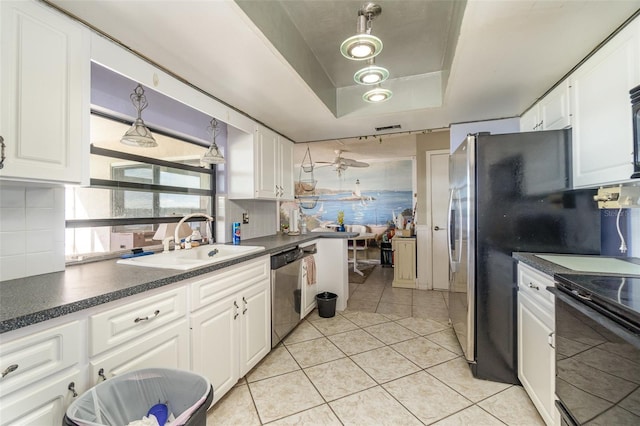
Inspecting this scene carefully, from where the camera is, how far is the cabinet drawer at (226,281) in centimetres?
157

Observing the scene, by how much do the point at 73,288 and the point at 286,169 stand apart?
2.49 meters

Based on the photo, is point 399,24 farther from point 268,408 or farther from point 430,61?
point 268,408

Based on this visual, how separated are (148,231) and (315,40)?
6.45 ft

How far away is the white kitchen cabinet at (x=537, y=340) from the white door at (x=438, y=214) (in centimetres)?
241

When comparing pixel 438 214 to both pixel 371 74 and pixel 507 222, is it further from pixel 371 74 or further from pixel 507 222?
pixel 371 74

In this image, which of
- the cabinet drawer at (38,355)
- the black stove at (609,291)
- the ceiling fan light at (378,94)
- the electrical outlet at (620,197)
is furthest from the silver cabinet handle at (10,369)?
the electrical outlet at (620,197)

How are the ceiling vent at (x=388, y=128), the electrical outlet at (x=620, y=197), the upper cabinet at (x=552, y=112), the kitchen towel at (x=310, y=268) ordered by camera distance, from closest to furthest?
the electrical outlet at (x=620, y=197) → the upper cabinet at (x=552, y=112) → the kitchen towel at (x=310, y=268) → the ceiling vent at (x=388, y=128)

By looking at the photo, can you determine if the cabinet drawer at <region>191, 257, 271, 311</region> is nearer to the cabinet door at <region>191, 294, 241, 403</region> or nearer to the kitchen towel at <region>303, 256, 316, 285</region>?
the cabinet door at <region>191, 294, 241, 403</region>

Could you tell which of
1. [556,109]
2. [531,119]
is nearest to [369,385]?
[556,109]

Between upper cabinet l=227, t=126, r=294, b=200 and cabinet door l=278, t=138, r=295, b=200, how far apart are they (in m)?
0.14

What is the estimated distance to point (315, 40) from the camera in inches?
83.0

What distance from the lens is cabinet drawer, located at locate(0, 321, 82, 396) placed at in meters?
0.85

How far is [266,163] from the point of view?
9.80ft

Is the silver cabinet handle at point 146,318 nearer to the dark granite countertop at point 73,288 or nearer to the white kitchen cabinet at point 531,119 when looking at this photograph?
the dark granite countertop at point 73,288
